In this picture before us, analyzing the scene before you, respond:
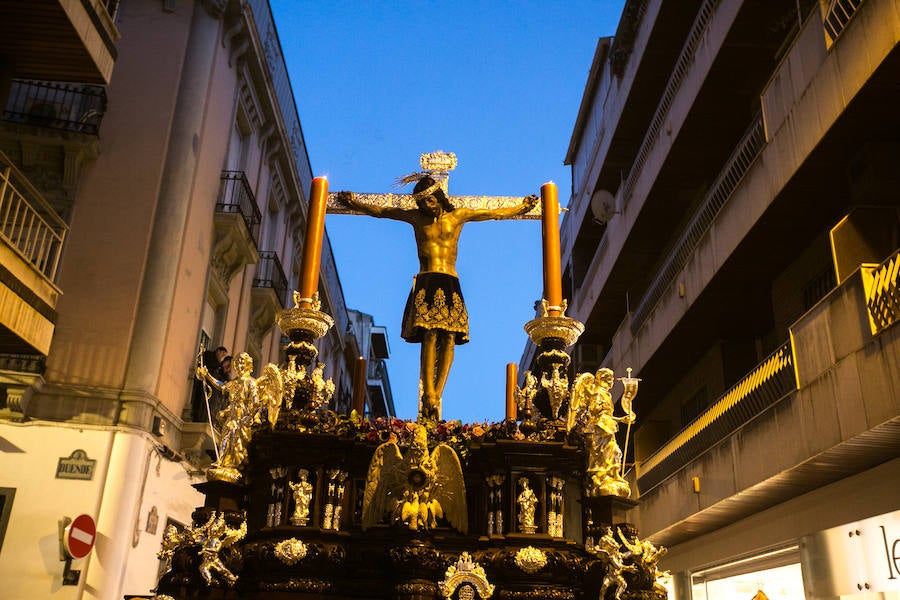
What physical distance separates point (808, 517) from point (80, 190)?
43.4 feet

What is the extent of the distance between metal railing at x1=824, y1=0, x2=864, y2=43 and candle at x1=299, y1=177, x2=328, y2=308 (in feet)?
25.3

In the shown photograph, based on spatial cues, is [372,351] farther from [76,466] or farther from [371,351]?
[76,466]

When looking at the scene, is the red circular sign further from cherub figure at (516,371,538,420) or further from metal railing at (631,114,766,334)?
metal railing at (631,114,766,334)

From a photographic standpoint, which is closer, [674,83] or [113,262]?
[113,262]

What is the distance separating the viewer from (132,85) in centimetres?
1468

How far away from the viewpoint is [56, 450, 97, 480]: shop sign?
38.6 ft

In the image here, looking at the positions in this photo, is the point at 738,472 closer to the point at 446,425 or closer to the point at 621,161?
the point at 446,425

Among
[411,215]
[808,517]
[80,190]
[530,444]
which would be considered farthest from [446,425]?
[80,190]

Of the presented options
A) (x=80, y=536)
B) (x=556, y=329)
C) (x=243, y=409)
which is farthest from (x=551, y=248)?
(x=80, y=536)

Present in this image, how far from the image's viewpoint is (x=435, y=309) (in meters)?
6.56

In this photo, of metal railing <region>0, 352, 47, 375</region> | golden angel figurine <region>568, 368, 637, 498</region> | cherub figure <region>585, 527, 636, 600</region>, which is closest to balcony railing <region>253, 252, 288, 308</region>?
metal railing <region>0, 352, 47, 375</region>

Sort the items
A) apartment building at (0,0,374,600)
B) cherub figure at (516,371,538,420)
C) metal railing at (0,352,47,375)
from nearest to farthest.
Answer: cherub figure at (516,371,538,420) < apartment building at (0,0,374,600) < metal railing at (0,352,47,375)

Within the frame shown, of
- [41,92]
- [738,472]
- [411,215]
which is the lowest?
[738,472]

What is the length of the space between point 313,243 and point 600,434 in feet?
9.08
